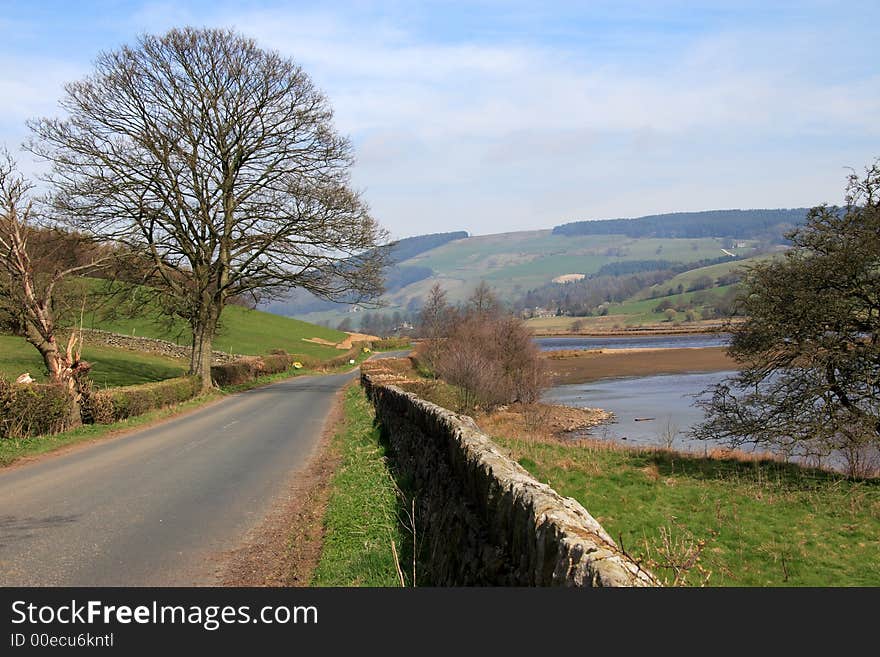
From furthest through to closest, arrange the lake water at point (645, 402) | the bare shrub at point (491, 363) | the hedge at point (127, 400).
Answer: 1. the bare shrub at point (491, 363)
2. the lake water at point (645, 402)
3. the hedge at point (127, 400)

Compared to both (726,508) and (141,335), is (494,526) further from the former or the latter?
(141,335)

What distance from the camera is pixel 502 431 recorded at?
2816cm

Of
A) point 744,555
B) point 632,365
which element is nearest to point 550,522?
point 744,555

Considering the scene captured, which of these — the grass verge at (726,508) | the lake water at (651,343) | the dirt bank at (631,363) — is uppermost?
the grass verge at (726,508)

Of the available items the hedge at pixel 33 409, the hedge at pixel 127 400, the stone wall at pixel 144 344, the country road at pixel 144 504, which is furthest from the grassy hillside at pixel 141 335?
the country road at pixel 144 504

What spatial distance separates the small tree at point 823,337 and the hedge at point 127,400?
1673 centimetres

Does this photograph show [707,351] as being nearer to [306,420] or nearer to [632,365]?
[632,365]

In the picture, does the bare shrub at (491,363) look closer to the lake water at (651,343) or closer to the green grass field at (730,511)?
the green grass field at (730,511)

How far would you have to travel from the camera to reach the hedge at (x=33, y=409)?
14.4 metres

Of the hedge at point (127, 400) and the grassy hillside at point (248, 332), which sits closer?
the hedge at point (127, 400)

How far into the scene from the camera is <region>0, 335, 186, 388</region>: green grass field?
1228 inches

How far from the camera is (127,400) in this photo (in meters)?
18.8

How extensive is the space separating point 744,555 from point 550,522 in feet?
31.2

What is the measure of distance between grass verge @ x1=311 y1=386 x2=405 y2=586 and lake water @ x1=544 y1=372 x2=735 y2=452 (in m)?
15.0
